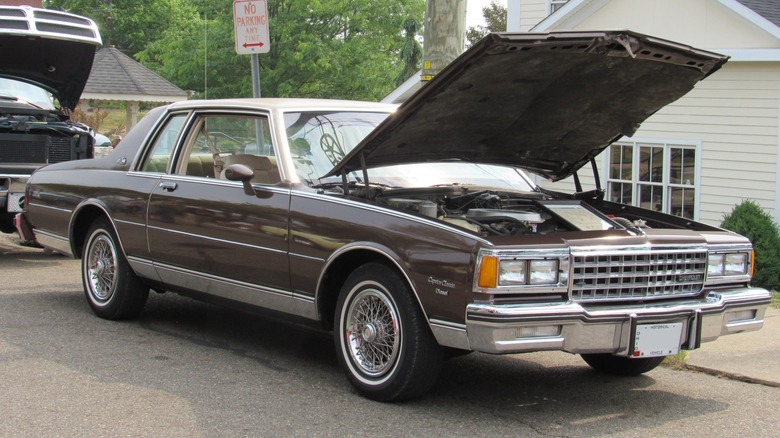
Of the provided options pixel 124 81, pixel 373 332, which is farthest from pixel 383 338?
pixel 124 81

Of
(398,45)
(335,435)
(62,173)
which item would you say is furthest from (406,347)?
(398,45)

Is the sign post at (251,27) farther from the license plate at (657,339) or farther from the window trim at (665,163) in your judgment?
the license plate at (657,339)

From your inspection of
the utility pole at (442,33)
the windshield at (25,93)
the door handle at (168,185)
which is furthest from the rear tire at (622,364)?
the windshield at (25,93)

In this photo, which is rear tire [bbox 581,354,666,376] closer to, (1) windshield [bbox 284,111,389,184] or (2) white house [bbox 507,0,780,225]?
(1) windshield [bbox 284,111,389,184]

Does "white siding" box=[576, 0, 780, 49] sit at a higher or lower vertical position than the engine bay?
higher

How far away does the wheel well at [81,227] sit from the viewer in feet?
25.0

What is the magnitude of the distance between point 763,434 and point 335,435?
222 centimetres

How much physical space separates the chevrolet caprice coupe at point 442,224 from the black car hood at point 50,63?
4.94m

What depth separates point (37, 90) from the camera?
40.8 feet

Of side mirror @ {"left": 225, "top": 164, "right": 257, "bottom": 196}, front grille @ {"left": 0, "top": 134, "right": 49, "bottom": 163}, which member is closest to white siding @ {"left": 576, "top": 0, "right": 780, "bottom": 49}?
front grille @ {"left": 0, "top": 134, "right": 49, "bottom": 163}

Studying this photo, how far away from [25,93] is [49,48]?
33.1 inches

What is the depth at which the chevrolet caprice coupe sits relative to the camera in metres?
4.86

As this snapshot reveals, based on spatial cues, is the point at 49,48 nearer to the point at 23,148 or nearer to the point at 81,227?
the point at 23,148

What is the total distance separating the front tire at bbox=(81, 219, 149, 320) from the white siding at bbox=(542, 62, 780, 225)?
25.6ft
